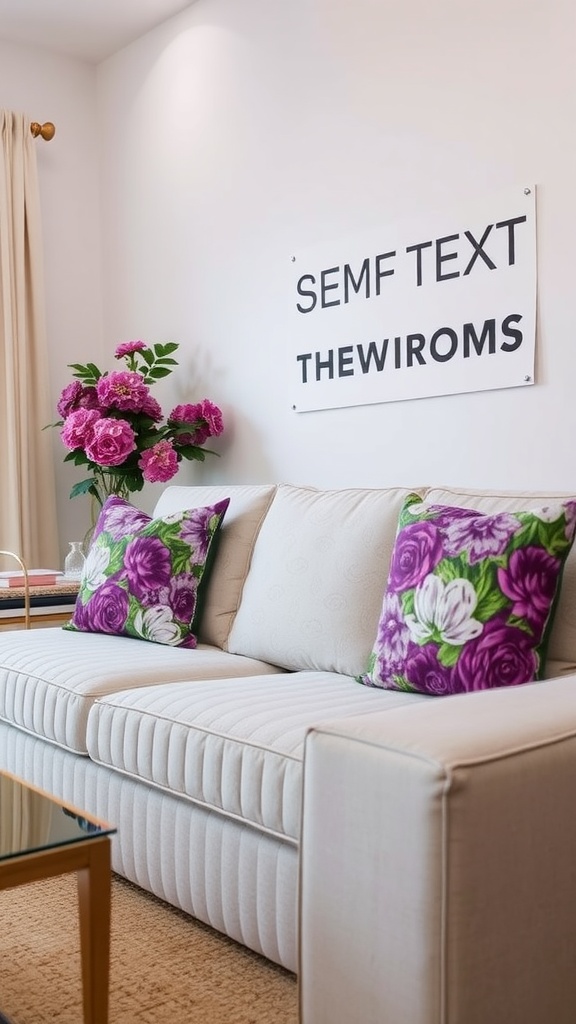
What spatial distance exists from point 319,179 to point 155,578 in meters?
1.39

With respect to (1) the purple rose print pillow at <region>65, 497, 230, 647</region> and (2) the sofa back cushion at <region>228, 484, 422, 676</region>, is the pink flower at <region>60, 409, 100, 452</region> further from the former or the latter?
(2) the sofa back cushion at <region>228, 484, 422, 676</region>

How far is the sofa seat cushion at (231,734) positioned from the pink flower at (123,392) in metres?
1.55

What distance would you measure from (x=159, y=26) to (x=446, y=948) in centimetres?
370

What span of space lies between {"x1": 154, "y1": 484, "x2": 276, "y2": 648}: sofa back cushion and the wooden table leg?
135 cm

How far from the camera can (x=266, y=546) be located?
2768mm

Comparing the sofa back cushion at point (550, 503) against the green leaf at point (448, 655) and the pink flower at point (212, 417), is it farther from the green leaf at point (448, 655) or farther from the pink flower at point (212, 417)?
the pink flower at point (212, 417)

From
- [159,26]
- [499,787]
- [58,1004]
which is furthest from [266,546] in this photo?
[159,26]

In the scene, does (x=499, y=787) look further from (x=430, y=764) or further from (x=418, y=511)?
(x=418, y=511)

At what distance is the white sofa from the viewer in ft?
4.30

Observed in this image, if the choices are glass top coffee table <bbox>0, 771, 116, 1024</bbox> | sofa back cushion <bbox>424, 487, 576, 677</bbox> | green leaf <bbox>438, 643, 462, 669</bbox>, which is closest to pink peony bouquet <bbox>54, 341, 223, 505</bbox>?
sofa back cushion <bbox>424, 487, 576, 677</bbox>

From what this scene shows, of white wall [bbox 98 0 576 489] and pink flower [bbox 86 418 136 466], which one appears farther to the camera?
pink flower [bbox 86 418 136 466]

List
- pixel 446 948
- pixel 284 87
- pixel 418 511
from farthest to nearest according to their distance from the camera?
pixel 284 87, pixel 418 511, pixel 446 948

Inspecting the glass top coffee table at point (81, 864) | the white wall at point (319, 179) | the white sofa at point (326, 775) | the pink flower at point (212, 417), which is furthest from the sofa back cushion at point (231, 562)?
the glass top coffee table at point (81, 864)

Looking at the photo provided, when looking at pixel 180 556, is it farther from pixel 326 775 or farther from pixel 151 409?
pixel 326 775
